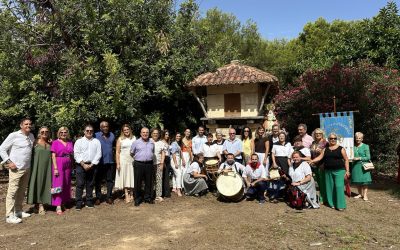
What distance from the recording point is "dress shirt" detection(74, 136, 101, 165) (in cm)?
758

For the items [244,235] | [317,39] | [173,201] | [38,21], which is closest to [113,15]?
[38,21]

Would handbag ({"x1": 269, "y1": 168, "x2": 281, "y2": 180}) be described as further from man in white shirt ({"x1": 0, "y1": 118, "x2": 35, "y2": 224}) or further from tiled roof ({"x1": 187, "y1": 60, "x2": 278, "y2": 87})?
man in white shirt ({"x1": 0, "y1": 118, "x2": 35, "y2": 224})

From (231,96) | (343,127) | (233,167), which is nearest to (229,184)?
(233,167)

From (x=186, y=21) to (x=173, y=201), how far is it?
6.04 meters

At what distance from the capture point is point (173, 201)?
8570 millimetres

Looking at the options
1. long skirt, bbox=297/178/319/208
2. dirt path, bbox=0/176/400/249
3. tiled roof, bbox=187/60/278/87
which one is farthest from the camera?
tiled roof, bbox=187/60/278/87

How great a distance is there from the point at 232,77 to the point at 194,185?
4.39 meters

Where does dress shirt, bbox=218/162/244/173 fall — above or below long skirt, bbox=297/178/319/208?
above

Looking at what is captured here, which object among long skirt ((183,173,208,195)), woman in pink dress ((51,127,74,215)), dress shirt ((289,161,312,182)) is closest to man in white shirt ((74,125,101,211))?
woman in pink dress ((51,127,74,215))

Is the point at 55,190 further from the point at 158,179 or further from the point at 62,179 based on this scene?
the point at 158,179

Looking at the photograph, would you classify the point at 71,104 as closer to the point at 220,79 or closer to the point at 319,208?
the point at 220,79

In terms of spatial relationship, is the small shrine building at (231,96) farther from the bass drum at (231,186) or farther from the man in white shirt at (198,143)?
the bass drum at (231,186)

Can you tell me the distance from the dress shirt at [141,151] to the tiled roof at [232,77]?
4.20m

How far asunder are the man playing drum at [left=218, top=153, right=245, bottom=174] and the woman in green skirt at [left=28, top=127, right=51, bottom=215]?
378 centimetres
